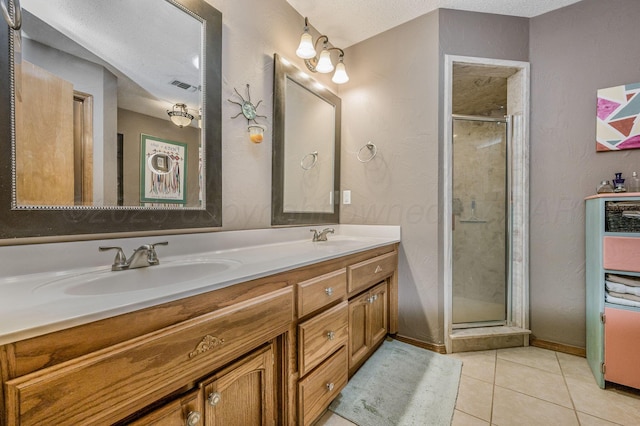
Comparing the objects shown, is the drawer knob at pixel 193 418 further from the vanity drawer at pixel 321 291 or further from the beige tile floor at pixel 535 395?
the beige tile floor at pixel 535 395

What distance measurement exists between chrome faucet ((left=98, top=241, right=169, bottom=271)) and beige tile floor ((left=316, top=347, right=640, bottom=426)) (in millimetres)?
1057

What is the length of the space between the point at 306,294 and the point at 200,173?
0.77 meters

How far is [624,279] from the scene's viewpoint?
1.47m

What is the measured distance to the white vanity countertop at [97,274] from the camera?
1.66 ft

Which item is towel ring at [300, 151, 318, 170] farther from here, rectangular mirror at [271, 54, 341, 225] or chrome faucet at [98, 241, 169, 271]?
chrome faucet at [98, 241, 169, 271]

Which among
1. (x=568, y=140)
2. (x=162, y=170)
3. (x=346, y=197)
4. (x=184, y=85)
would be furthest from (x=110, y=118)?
(x=568, y=140)

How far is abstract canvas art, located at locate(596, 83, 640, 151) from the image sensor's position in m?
1.64

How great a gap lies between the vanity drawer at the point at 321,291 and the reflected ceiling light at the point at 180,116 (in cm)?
91

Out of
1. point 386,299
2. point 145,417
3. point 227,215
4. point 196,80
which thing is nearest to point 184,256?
point 227,215

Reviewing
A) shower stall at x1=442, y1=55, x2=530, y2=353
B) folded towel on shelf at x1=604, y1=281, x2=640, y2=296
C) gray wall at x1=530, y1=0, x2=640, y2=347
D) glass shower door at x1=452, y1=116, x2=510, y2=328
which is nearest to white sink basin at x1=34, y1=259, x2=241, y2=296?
shower stall at x1=442, y1=55, x2=530, y2=353

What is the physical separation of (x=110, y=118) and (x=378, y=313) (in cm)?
176

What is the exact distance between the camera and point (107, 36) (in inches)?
39.0

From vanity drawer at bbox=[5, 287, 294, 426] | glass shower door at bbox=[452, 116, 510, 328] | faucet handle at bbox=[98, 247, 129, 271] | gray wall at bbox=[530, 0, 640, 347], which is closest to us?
vanity drawer at bbox=[5, 287, 294, 426]

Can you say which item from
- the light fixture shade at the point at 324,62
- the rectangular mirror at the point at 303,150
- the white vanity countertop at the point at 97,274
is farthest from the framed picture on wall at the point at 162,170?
the light fixture shade at the point at 324,62
